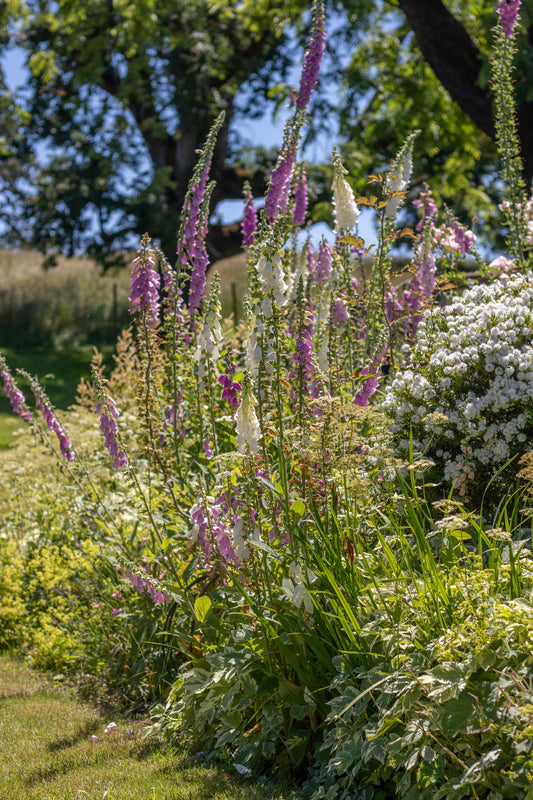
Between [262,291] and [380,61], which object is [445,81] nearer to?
[380,61]

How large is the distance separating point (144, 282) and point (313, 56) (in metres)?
1.79

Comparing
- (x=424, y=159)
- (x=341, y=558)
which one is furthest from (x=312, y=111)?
(x=341, y=558)

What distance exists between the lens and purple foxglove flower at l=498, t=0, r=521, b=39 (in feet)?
19.9

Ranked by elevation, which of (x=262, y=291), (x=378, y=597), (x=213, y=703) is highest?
(x=262, y=291)

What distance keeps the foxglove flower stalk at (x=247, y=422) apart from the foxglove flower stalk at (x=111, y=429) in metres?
0.92

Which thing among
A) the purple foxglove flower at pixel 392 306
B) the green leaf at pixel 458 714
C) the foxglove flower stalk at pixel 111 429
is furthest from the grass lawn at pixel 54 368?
the green leaf at pixel 458 714

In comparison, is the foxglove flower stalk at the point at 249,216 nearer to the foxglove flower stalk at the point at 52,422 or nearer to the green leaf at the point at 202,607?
the foxglove flower stalk at the point at 52,422

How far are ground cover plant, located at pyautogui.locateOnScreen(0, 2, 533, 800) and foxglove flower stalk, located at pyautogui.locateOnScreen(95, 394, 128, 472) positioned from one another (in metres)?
0.01

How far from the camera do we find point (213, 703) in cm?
312

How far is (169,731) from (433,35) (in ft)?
31.8

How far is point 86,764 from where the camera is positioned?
10.5ft

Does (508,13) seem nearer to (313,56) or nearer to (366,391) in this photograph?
(313,56)

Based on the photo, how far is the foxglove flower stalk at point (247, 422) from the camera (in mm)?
2914

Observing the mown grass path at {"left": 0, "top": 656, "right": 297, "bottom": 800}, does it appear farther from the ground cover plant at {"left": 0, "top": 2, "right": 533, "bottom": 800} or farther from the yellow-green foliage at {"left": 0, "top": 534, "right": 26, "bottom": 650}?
the yellow-green foliage at {"left": 0, "top": 534, "right": 26, "bottom": 650}
